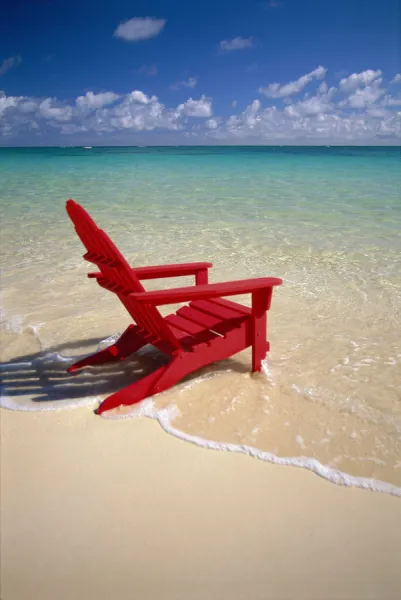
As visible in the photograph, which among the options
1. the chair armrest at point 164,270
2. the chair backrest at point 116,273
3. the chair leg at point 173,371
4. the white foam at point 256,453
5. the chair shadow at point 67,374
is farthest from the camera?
the chair armrest at point 164,270

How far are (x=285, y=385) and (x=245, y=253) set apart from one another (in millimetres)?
4156

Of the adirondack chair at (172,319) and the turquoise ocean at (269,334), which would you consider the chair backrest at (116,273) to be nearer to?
the adirondack chair at (172,319)

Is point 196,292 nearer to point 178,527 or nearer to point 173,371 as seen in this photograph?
point 173,371

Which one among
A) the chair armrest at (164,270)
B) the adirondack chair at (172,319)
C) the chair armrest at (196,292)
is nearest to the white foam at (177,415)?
the adirondack chair at (172,319)

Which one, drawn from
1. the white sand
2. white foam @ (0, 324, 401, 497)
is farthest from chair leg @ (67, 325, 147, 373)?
the white sand

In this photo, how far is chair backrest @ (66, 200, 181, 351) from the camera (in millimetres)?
2625

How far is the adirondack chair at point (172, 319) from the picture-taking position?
2.66 metres

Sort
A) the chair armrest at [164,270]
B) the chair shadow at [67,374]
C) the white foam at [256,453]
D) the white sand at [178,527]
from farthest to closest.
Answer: the chair armrest at [164,270], the chair shadow at [67,374], the white foam at [256,453], the white sand at [178,527]

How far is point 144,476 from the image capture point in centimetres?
221

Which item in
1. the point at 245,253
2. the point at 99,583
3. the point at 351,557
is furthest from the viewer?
the point at 245,253

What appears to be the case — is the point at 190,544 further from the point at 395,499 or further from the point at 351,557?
the point at 395,499

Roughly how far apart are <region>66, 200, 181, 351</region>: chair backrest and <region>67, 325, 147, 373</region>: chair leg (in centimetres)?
37

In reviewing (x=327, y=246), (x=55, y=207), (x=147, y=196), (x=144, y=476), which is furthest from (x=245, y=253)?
(x=147, y=196)

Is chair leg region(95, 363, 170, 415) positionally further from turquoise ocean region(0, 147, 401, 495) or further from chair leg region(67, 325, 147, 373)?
chair leg region(67, 325, 147, 373)
